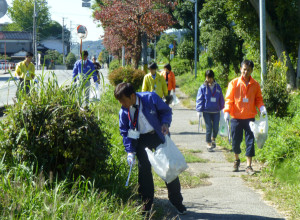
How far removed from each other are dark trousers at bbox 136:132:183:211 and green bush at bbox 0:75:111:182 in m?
0.44

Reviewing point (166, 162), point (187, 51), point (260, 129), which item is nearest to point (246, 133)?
point (260, 129)

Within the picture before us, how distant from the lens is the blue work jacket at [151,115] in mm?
5285

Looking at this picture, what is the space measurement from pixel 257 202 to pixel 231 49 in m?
18.3

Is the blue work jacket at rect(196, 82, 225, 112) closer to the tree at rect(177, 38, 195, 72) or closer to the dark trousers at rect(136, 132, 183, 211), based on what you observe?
the dark trousers at rect(136, 132, 183, 211)

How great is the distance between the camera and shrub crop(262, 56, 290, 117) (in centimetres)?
1013

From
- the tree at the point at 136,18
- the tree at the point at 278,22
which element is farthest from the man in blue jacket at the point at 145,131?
the tree at the point at 136,18

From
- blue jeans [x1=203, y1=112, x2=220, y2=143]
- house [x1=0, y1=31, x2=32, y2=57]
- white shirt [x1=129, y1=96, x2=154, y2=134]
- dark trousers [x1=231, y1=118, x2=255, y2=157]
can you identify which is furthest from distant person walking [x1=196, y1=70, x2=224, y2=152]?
house [x1=0, y1=31, x2=32, y2=57]

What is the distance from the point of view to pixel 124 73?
1725cm

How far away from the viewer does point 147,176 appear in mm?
5375

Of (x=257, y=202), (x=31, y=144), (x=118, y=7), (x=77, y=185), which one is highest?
(x=118, y=7)

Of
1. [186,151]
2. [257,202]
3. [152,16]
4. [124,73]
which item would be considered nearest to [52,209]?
[257,202]

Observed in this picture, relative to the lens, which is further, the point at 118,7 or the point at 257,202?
the point at 118,7

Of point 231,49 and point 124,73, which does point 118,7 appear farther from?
point 231,49

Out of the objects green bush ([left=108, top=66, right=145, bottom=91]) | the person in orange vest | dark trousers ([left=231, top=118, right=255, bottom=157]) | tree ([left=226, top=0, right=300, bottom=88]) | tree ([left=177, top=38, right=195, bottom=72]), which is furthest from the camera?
tree ([left=177, top=38, right=195, bottom=72])
